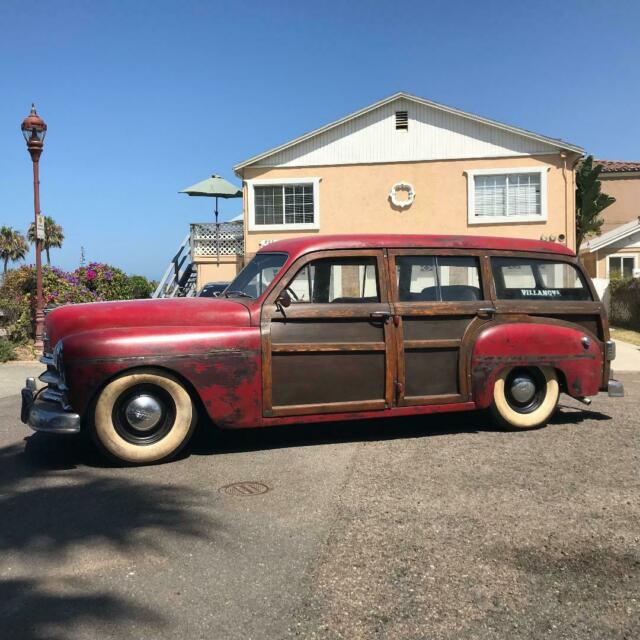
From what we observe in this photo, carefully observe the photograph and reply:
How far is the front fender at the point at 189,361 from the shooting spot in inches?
180

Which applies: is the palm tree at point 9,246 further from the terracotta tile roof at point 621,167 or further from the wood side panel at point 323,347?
the wood side panel at point 323,347

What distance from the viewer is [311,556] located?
3.22m

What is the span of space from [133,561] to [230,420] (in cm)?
185

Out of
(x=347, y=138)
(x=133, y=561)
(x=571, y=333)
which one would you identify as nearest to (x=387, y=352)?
(x=571, y=333)

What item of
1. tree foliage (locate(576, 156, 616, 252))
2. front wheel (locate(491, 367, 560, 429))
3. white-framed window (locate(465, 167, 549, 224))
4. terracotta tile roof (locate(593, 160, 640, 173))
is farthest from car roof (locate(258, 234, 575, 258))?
terracotta tile roof (locate(593, 160, 640, 173))

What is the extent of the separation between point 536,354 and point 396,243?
167 centimetres

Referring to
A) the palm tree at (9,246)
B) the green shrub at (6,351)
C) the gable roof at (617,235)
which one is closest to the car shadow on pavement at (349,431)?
the green shrub at (6,351)

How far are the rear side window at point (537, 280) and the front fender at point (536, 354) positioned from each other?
325mm

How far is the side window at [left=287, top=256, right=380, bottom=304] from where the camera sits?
5367 millimetres

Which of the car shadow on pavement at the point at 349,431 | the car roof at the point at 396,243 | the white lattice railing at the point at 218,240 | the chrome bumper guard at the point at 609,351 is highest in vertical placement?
the white lattice railing at the point at 218,240

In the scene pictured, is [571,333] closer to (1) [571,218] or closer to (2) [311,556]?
(2) [311,556]

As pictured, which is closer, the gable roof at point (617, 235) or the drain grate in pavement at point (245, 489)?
the drain grate in pavement at point (245, 489)

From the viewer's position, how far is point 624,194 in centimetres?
3322

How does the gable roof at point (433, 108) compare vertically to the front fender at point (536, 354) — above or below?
above
